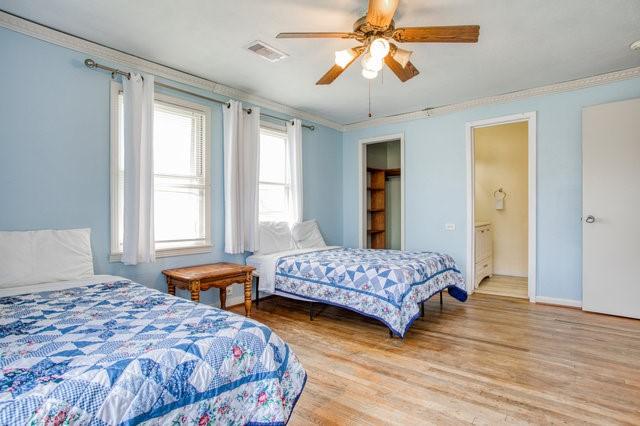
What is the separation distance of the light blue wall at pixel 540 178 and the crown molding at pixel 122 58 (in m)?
2.12

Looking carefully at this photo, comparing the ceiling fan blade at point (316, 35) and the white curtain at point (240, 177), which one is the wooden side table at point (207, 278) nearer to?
the white curtain at point (240, 177)

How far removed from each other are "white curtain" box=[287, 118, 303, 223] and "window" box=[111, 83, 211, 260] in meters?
1.25

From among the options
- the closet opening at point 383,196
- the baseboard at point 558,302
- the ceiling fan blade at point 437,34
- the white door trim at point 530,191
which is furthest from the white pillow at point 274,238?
the baseboard at point 558,302

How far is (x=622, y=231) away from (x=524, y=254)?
7.80 ft

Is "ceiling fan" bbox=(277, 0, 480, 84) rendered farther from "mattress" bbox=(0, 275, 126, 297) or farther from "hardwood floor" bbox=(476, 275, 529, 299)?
"hardwood floor" bbox=(476, 275, 529, 299)

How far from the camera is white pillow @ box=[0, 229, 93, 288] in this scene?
95.3 inches

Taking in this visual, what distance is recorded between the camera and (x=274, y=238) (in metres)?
4.52

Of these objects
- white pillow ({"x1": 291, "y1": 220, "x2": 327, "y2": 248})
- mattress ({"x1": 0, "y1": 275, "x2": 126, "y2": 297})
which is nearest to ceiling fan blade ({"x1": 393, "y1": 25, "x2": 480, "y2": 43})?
mattress ({"x1": 0, "y1": 275, "x2": 126, "y2": 297})

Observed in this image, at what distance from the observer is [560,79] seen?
3910 millimetres

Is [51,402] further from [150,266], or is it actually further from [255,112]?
[255,112]

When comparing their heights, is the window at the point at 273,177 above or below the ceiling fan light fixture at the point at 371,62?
below

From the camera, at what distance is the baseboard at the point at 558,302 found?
4.00m

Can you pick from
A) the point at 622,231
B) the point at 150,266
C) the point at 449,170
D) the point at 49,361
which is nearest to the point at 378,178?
the point at 449,170

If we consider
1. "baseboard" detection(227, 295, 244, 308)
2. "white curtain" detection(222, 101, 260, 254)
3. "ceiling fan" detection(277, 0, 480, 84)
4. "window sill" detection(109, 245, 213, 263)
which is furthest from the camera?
"baseboard" detection(227, 295, 244, 308)
